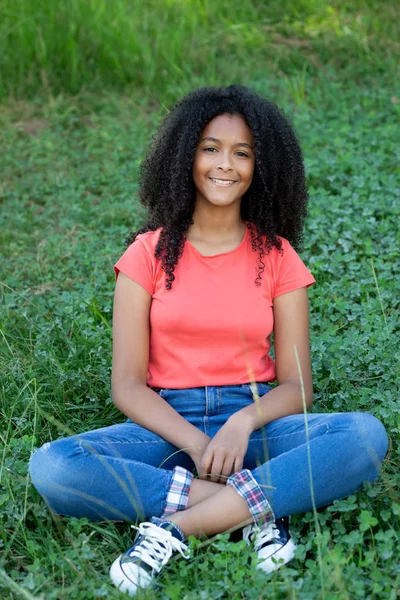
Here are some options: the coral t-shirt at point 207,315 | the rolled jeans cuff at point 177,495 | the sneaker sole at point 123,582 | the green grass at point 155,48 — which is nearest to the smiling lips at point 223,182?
the coral t-shirt at point 207,315

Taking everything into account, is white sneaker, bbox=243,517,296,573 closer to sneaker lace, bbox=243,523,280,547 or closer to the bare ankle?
sneaker lace, bbox=243,523,280,547

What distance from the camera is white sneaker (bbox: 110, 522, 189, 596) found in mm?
2467

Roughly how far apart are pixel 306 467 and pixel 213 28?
583 centimetres

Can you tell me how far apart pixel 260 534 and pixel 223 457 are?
0.27m

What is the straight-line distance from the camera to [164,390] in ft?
9.94

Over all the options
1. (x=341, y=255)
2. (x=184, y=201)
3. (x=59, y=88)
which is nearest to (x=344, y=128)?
(x=341, y=255)

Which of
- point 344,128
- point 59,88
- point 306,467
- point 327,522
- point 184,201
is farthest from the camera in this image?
point 59,88

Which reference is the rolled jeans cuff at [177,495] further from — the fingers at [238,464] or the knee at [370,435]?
the knee at [370,435]

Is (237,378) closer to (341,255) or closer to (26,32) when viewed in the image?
(341,255)

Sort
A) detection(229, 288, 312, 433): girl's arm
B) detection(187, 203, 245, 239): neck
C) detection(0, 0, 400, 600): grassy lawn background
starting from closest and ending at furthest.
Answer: detection(0, 0, 400, 600): grassy lawn background
detection(229, 288, 312, 433): girl's arm
detection(187, 203, 245, 239): neck

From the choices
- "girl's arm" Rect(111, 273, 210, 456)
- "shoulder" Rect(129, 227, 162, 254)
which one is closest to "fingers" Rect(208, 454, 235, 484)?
"girl's arm" Rect(111, 273, 210, 456)

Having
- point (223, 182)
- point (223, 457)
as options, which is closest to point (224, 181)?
point (223, 182)

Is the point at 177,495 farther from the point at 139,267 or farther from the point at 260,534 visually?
the point at 139,267

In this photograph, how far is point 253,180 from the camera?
323cm
